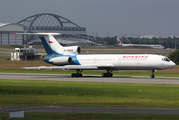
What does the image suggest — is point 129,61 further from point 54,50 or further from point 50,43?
point 50,43

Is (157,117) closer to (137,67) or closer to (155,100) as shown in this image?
(155,100)

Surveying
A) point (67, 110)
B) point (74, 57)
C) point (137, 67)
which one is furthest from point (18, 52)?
point (67, 110)

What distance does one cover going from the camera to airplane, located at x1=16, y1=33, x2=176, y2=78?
51.1 m

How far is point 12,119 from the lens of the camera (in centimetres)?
1667

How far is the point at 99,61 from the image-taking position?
55750 millimetres

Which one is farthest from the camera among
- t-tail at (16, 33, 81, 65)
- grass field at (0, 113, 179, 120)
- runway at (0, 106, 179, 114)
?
t-tail at (16, 33, 81, 65)

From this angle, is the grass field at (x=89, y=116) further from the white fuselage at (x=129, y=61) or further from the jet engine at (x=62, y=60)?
the jet engine at (x=62, y=60)

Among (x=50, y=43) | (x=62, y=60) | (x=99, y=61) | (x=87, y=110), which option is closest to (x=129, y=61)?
(x=99, y=61)

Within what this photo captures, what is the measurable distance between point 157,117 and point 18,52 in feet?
376

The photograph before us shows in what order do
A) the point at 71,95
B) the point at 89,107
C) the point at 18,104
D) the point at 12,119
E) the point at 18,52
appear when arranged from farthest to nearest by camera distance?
the point at 18,52, the point at 71,95, the point at 18,104, the point at 89,107, the point at 12,119

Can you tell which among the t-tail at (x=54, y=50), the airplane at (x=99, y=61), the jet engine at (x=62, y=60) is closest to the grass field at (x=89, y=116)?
the airplane at (x=99, y=61)

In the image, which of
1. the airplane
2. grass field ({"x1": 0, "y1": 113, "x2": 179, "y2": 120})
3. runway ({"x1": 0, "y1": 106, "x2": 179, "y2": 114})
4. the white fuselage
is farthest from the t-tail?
grass field ({"x1": 0, "y1": 113, "x2": 179, "y2": 120})

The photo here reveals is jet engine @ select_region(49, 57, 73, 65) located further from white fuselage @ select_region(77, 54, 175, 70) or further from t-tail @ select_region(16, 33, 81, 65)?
white fuselage @ select_region(77, 54, 175, 70)

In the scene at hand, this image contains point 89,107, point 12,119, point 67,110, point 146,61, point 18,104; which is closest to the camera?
point 12,119
